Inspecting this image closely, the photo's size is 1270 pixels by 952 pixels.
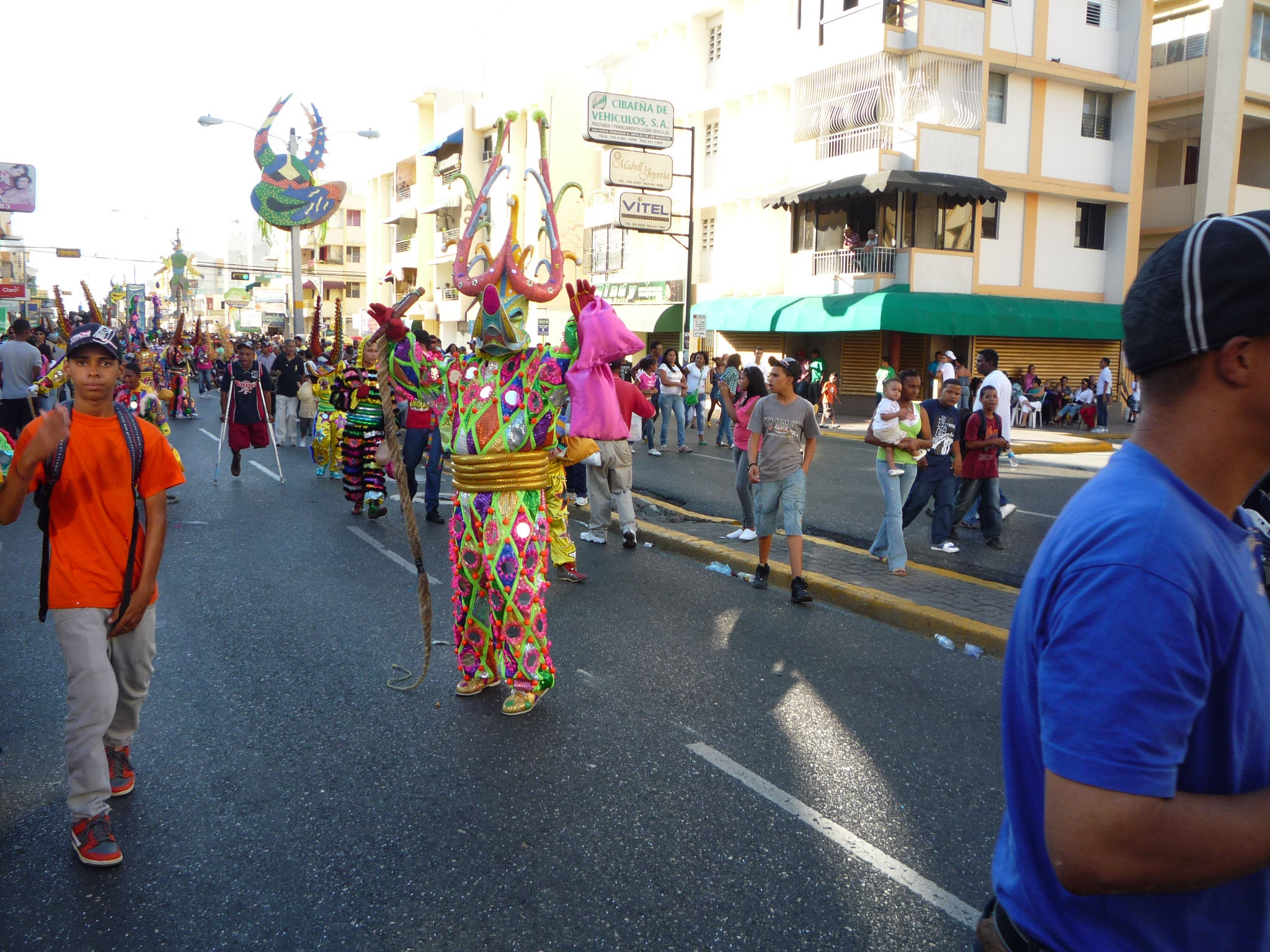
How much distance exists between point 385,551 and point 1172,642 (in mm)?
8594

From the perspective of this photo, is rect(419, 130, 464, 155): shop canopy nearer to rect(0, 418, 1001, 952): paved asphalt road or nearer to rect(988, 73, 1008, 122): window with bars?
rect(988, 73, 1008, 122): window with bars

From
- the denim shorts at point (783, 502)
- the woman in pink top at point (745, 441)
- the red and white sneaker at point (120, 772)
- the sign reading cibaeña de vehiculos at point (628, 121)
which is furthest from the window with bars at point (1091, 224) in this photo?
the red and white sneaker at point (120, 772)

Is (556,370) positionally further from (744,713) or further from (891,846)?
(891,846)

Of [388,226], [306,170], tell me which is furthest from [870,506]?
[388,226]

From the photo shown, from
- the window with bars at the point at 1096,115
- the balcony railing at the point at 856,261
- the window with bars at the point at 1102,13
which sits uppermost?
the window with bars at the point at 1102,13

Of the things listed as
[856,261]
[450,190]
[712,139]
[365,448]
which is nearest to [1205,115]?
[856,261]

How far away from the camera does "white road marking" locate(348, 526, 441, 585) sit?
8359 mm

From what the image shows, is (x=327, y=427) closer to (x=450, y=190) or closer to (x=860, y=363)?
(x=860, y=363)

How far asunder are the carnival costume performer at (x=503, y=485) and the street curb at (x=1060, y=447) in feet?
47.3

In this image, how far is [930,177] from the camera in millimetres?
24344

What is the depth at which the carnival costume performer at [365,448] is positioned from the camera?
1098cm

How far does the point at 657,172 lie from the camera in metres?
24.2

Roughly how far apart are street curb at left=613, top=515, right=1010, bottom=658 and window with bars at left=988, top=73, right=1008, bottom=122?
2187 cm

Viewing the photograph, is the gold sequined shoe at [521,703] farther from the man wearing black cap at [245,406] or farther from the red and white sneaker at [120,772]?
the man wearing black cap at [245,406]
